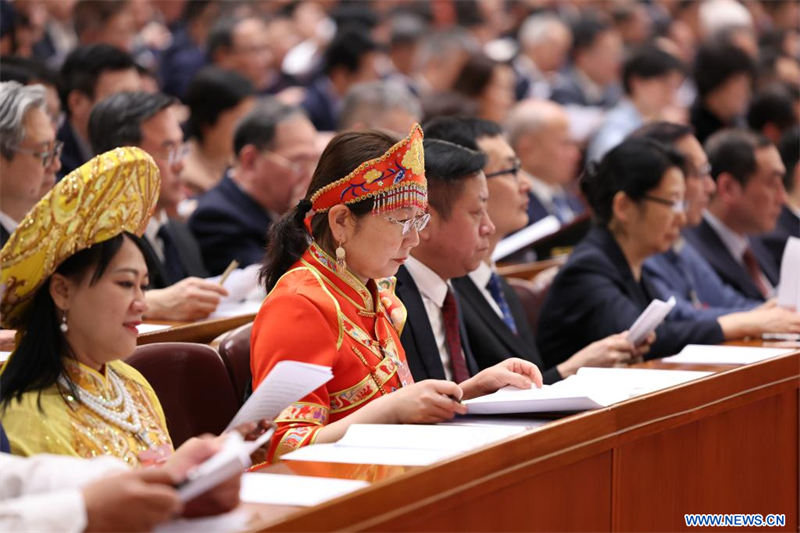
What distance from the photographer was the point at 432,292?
126 inches

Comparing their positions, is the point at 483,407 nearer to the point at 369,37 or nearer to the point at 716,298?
the point at 716,298

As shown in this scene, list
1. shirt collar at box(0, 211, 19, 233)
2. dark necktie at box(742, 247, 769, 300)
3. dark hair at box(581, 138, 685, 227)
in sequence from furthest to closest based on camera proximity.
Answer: dark necktie at box(742, 247, 769, 300) < dark hair at box(581, 138, 685, 227) < shirt collar at box(0, 211, 19, 233)

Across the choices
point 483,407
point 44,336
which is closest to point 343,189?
point 483,407

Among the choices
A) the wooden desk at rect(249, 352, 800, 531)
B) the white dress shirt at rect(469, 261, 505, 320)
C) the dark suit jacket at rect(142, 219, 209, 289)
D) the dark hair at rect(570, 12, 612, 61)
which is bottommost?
the wooden desk at rect(249, 352, 800, 531)

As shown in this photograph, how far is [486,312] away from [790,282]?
1103 millimetres

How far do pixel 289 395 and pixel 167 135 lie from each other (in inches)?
87.1

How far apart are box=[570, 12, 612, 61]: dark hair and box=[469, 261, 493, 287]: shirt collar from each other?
249 inches

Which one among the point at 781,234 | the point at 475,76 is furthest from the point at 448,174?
the point at 475,76

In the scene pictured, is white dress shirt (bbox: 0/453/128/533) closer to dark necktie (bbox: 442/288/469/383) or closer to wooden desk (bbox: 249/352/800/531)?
wooden desk (bbox: 249/352/800/531)

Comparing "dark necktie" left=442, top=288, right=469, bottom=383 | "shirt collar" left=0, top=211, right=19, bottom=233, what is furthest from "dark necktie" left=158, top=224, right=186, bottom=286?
"dark necktie" left=442, top=288, right=469, bottom=383

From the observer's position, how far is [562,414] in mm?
2445

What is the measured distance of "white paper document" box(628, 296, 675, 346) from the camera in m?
3.26

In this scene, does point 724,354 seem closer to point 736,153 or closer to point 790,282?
point 790,282

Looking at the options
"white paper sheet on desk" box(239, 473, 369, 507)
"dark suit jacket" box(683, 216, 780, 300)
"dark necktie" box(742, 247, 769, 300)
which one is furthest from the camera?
"dark necktie" box(742, 247, 769, 300)
